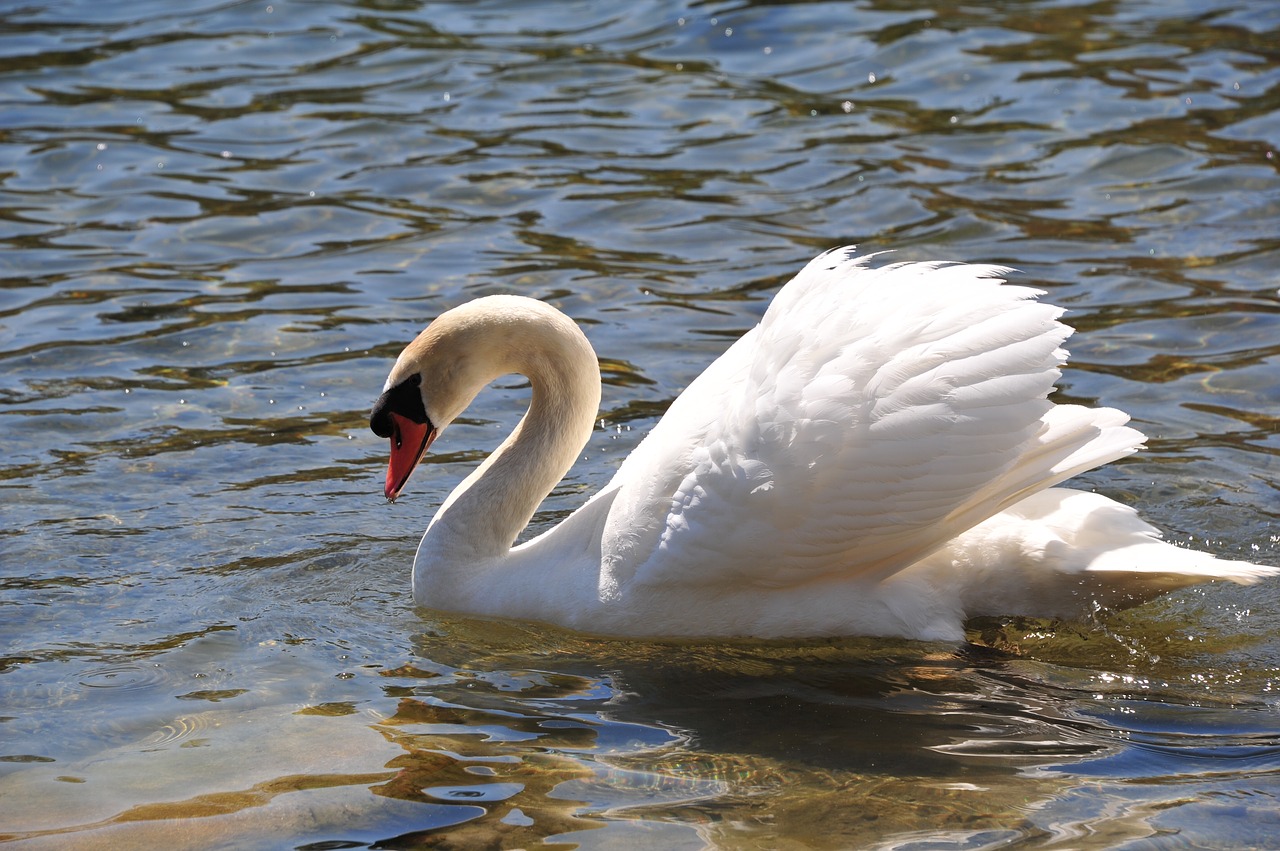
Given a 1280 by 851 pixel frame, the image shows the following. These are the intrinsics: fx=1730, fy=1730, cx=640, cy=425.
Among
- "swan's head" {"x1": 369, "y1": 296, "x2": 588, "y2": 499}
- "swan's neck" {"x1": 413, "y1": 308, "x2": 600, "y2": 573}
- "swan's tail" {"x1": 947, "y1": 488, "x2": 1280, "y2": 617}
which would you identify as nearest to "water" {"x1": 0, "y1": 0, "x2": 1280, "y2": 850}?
"swan's tail" {"x1": 947, "y1": 488, "x2": 1280, "y2": 617}

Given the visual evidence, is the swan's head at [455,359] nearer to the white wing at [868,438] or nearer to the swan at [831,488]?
the swan at [831,488]

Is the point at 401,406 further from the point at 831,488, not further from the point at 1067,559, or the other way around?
the point at 1067,559

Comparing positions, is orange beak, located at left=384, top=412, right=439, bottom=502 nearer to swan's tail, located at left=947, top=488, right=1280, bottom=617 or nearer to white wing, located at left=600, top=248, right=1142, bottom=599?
white wing, located at left=600, top=248, right=1142, bottom=599

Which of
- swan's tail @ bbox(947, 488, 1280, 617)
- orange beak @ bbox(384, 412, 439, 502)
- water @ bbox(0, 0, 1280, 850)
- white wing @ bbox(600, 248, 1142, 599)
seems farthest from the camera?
orange beak @ bbox(384, 412, 439, 502)

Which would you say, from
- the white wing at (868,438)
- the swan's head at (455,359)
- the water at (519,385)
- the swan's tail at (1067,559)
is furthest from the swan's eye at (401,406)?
the swan's tail at (1067,559)

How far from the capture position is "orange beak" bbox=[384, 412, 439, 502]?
598 cm

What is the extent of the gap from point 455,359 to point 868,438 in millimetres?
1548

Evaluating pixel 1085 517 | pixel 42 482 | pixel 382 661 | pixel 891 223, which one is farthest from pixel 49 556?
pixel 891 223

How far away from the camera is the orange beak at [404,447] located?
5.98 meters

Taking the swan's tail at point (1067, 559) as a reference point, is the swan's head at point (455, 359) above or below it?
above

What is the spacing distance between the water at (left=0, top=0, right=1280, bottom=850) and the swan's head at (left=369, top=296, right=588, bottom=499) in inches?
23.1

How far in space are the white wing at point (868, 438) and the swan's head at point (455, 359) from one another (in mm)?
765

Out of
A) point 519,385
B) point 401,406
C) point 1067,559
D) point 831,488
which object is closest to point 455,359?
point 401,406

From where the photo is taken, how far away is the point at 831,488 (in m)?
5.16
